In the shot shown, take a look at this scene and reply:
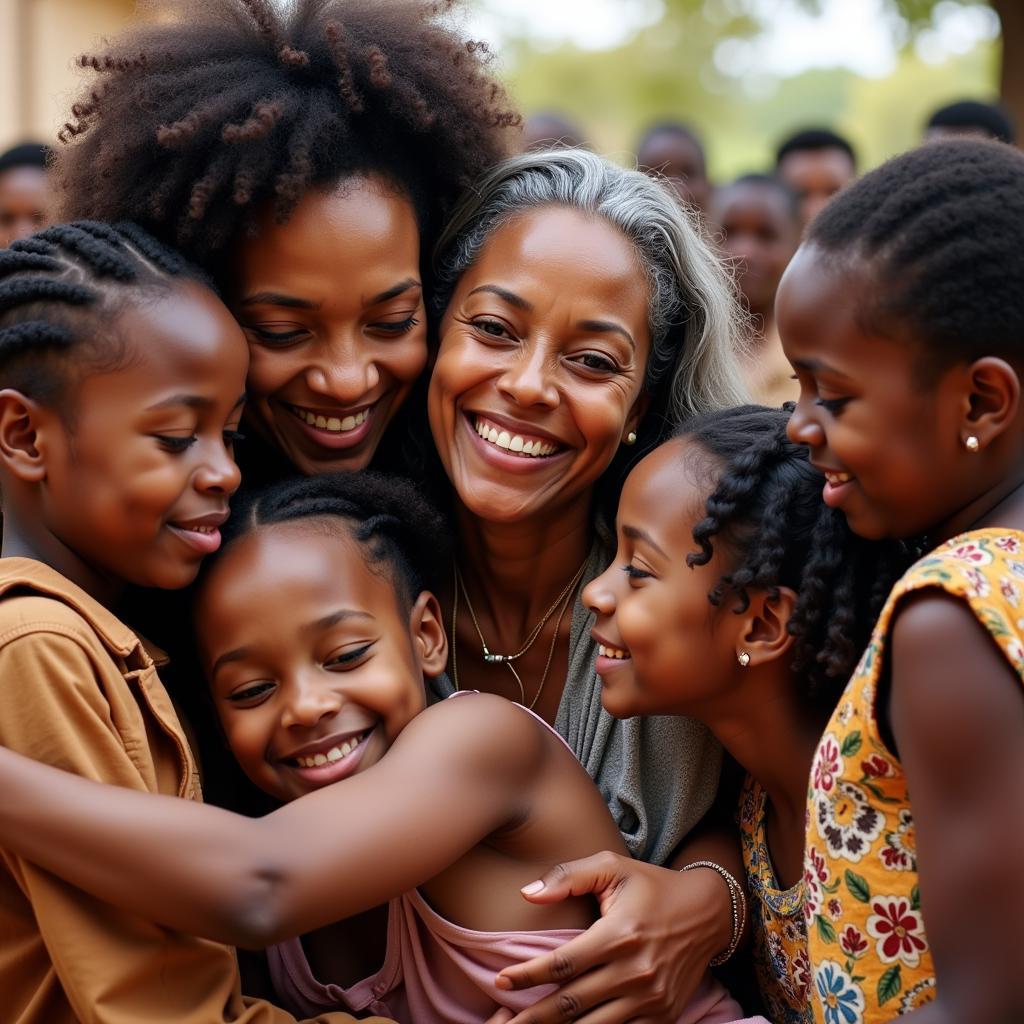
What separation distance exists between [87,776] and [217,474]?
25.3 inches

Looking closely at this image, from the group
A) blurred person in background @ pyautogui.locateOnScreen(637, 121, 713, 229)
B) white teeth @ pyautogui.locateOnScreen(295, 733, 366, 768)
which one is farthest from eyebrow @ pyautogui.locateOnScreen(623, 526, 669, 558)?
blurred person in background @ pyautogui.locateOnScreen(637, 121, 713, 229)

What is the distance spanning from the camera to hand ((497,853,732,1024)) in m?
2.68

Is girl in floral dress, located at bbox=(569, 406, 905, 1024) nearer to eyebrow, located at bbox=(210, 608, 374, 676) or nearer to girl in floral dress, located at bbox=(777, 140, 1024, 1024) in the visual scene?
girl in floral dress, located at bbox=(777, 140, 1024, 1024)

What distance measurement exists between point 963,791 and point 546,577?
1.67 m

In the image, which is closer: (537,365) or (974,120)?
(537,365)

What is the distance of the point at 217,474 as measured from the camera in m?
2.76

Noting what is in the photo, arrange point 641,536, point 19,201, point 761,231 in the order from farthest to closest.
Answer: point 761,231
point 19,201
point 641,536

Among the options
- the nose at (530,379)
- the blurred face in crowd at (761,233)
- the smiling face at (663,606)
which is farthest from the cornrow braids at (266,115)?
the blurred face in crowd at (761,233)

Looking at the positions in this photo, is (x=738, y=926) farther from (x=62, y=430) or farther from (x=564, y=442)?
(x=62, y=430)

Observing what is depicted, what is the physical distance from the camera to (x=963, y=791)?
2035 millimetres

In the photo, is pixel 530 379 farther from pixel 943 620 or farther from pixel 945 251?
pixel 943 620

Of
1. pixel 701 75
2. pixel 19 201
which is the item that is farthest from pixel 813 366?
pixel 701 75

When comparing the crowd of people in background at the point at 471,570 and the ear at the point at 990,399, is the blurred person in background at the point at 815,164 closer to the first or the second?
the crowd of people in background at the point at 471,570

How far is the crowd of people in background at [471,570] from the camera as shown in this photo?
2.30 metres
